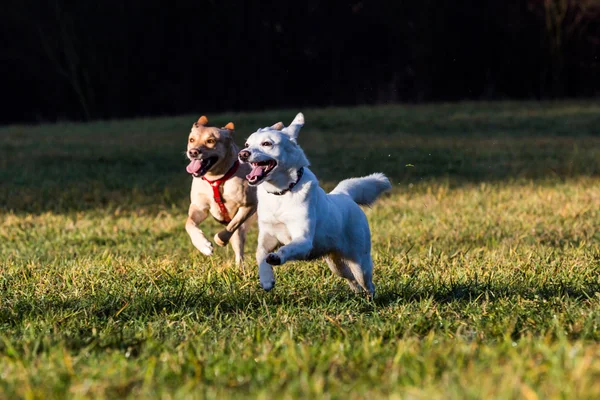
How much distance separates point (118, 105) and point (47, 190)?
1810 centimetres

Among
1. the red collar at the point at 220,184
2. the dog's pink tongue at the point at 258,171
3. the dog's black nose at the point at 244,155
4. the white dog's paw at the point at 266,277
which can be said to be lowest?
the white dog's paw at the point at 266,277

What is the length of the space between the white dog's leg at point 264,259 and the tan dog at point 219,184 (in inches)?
51.7

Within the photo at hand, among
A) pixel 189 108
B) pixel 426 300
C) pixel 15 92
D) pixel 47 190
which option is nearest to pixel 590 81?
pixel 189 108

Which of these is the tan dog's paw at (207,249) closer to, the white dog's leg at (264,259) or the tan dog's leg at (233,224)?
the tan dog's leg at (233,224)

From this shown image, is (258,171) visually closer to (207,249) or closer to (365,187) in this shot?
(365,187)

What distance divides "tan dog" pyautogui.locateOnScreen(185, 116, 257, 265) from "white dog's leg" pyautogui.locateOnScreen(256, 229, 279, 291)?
4.31ft

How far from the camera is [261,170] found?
446 centimetres

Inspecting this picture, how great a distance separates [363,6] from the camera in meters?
26.5

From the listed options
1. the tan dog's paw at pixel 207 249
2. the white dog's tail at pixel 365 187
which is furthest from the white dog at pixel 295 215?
the tan dog's paw at pixel 207 249

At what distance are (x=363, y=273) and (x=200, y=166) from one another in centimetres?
162

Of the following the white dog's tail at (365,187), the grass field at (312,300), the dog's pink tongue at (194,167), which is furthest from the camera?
the dog's pink tongue at (194,167)

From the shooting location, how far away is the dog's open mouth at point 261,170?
14.5 ft

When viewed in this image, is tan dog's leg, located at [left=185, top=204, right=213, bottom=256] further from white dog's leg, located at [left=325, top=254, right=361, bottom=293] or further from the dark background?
the dark background

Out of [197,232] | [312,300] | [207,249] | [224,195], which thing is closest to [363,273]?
[312,300]
